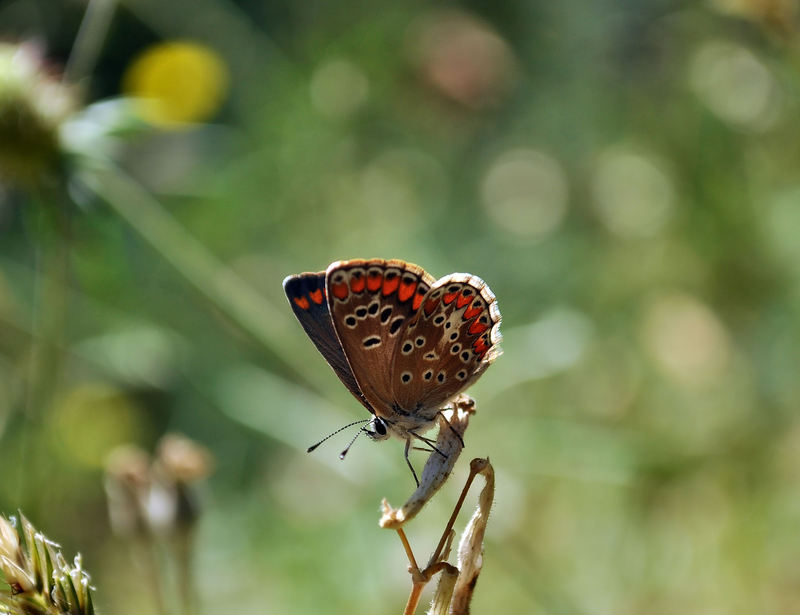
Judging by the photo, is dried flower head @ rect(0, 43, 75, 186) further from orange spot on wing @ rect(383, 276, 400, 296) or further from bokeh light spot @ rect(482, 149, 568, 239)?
bokeh light spot @ rect(482, 149, 568, 239)

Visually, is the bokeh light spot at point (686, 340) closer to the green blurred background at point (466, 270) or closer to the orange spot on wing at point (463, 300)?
the green blurred background at point (466, 270)

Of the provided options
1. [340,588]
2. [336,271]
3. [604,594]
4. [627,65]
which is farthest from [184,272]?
[627,65]

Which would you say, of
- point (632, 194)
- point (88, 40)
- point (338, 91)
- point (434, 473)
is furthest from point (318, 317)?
point (632, 194)

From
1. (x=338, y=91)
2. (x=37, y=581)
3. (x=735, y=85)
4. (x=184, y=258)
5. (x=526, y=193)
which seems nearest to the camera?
(x=37, y=581)

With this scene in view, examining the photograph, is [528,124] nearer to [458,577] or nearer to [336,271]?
[336,271]

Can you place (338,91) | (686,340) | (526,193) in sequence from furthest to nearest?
(526,193) → (338,91) → (686,340)

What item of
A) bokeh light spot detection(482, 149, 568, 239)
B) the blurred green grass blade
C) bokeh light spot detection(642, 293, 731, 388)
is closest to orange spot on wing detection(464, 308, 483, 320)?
the blurred green grass blade

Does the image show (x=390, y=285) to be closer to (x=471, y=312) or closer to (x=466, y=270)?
(x=471, y=312)
